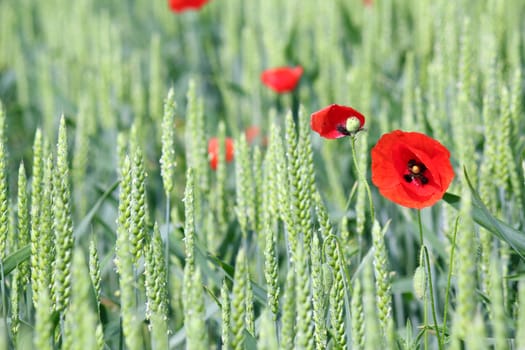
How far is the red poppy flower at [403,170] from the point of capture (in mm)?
798

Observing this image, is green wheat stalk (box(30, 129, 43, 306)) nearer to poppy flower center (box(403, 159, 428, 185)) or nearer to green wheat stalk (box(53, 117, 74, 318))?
green wheat stalk (box(53, 117, 74, 318))

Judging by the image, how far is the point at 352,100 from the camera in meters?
1.57

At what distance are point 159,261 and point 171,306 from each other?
45 cm

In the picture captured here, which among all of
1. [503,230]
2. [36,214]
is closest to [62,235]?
[36,214]

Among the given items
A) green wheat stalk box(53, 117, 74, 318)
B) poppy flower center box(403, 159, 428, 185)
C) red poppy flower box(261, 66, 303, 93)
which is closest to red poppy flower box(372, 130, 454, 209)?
poppy flower center box(403, 159, 428, 185)

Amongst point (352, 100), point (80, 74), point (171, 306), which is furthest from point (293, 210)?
point (80, 74)

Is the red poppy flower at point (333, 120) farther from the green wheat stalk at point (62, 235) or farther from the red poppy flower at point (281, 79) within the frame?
the red poppy flower at point (281, 79)

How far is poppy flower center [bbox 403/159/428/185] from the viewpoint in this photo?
852mm

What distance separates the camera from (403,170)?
2.77ft

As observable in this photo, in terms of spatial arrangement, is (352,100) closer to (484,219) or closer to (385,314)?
(484,219)

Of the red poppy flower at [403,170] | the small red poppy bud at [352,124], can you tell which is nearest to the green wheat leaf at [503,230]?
the red poppy flower at [403,170]

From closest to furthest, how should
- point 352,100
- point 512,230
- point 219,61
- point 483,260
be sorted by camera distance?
point 512,230
point 483,260
point 352,100
point 219,61

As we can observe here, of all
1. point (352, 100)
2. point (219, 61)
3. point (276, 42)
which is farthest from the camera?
point (219, 61)

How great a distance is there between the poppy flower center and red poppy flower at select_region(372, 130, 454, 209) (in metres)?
0.01
